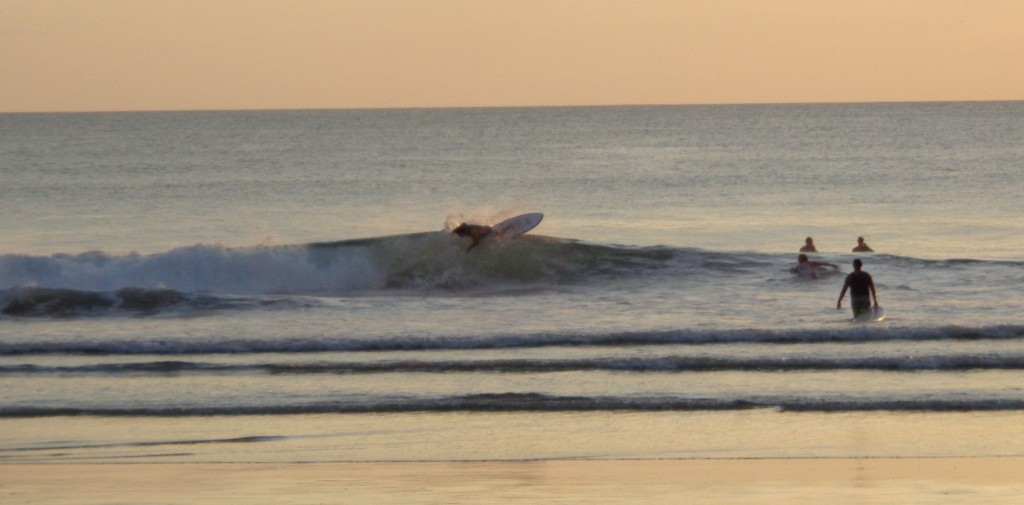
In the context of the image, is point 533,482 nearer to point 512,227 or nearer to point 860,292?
point 860,292

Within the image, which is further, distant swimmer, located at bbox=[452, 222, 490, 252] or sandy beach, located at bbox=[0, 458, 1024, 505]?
distant swimmer, located at bbox=[452, 222, 490, 252]

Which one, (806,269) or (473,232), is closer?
(806,269)

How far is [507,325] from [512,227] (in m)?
9.88

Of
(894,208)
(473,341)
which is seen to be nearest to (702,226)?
(894,208)

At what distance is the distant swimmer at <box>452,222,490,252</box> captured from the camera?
102 feet

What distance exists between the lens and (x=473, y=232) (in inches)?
1236

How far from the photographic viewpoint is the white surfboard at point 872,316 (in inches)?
855

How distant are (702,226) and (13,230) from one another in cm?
1920

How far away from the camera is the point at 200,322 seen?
23.1 metres

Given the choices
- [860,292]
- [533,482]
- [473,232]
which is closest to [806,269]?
[860,292]

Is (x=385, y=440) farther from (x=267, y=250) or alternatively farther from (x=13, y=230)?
(x=13, y=230)

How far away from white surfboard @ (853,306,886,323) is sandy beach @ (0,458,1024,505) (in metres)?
9.27

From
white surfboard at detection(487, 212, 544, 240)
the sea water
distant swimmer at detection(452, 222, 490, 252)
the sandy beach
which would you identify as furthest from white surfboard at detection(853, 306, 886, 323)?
white surfboard at detection(487, 212, 544, 240)

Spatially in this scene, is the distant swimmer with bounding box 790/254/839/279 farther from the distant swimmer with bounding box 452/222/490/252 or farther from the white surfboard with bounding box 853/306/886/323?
the distant swimmer with bounding box 452/222/490/252
